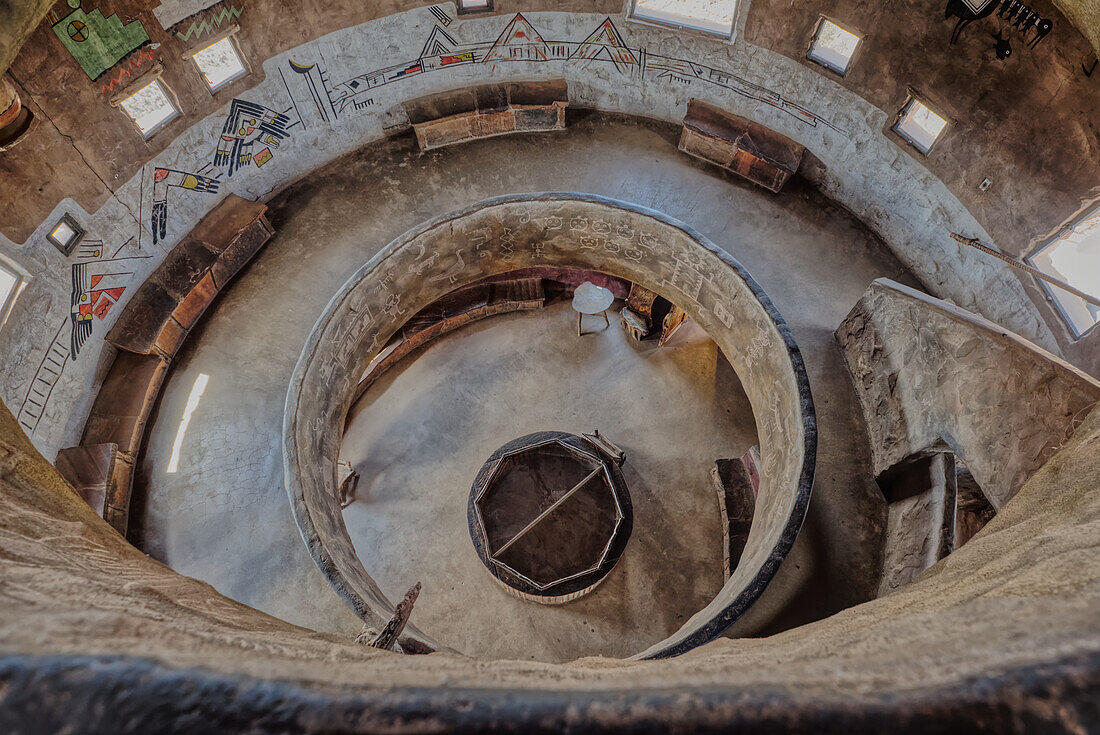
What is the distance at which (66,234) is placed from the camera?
6480mm

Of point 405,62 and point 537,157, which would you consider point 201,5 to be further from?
point 537,157

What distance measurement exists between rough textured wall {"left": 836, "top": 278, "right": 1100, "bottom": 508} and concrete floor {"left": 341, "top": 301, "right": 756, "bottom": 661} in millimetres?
3651

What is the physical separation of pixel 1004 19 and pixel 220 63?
946 cm

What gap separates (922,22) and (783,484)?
579 cm

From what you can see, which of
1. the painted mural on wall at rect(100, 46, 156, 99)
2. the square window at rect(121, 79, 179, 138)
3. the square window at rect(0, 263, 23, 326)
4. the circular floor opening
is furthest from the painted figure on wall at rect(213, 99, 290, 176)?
the circular floor opening

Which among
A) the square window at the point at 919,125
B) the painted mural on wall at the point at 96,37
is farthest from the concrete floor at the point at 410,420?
the painted mural on wall at the point at 96,37

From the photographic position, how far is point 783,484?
6.07 metres

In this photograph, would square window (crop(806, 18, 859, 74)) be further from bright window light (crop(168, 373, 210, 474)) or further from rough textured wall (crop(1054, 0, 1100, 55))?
bright window light (crop(168, 373, 210, 474))

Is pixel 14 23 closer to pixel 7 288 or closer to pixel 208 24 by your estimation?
pixel 7 288

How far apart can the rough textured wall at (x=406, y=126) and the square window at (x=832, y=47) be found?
230 mm

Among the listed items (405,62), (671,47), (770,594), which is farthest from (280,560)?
(671,47)

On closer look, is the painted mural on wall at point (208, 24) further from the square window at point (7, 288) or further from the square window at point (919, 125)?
the square window at point (919, 125)

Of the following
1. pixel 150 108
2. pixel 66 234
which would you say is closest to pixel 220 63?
pixel 150 108

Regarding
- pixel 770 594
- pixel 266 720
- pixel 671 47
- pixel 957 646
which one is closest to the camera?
pixel 266 720
